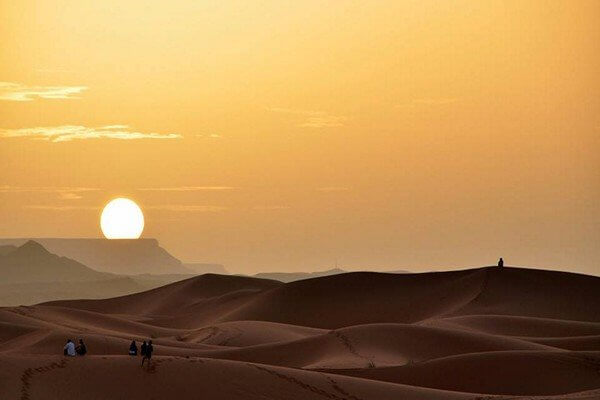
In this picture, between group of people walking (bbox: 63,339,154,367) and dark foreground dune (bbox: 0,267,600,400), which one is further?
group of people walking (bbox: 63,339,154,367)

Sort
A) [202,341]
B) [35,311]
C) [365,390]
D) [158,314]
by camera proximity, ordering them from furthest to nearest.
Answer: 1. [158,314]
2. [35,311]
3. [202,341]
4. [365,390]

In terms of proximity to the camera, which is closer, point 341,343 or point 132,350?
point 132,350

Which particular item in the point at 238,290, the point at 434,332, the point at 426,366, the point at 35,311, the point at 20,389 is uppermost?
the point at 238,290

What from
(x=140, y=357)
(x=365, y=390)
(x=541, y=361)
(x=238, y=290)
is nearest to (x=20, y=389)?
(x=140, y=357)

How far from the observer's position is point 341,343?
159 feet

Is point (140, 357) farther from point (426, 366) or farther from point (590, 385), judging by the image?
point (590, 385)

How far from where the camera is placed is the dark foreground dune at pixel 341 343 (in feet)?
107

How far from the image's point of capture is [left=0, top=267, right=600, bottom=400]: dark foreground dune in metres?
32.7

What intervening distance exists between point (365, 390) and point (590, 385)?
367 inches

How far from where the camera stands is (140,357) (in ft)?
114

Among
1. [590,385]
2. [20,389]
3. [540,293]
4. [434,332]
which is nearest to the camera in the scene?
[20,389]

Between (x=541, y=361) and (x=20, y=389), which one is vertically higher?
(x=541, y=361)

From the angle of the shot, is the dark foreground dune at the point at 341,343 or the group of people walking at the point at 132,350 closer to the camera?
the dark foreground dune at the point at 341,343

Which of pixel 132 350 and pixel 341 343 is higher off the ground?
pixel 341 343
